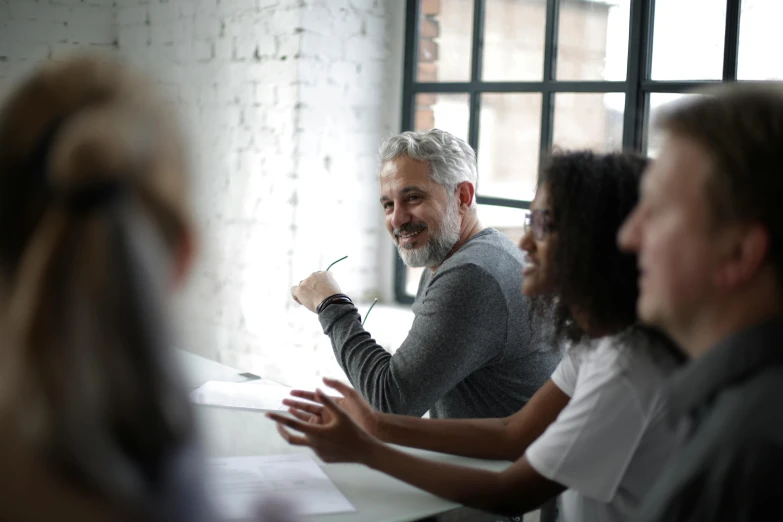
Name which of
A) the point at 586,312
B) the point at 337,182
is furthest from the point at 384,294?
the point at 586,312

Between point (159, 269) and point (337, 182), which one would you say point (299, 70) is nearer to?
point (337, 182)

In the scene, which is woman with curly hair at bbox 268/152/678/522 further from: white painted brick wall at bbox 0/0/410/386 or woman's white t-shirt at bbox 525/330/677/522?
white painted brick wall at bbox 0/0/410/386

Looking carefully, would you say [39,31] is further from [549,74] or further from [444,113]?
[549,74]

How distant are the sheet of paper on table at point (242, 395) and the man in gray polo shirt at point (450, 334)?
176 millimetres

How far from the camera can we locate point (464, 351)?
5.72 feet

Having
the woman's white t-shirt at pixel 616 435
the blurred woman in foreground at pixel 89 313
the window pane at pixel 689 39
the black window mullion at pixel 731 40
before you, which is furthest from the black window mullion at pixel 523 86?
the blurred woman in foreground at pixel 89 313

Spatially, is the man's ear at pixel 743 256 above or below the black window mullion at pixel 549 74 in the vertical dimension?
below

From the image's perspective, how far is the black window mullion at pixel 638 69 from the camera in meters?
2.56

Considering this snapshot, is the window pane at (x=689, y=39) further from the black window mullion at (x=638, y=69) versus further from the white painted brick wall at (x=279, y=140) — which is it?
the white painted brick wall at (x=279, y=140)

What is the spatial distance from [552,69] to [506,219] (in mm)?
555

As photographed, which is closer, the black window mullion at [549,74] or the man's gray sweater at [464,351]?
the man's gray sweater at [464,351]

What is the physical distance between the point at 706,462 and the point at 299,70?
2626 millimetres

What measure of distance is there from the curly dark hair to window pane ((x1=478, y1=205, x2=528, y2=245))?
5.38ft

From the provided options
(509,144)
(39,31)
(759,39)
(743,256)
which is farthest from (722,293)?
(39,31)
